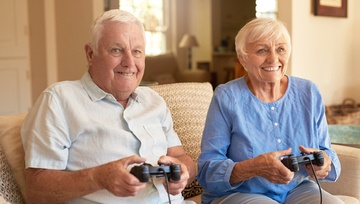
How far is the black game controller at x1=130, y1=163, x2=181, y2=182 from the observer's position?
1351 mm

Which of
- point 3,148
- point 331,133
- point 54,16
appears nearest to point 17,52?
point 54,16

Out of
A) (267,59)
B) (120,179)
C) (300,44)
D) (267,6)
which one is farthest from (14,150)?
(267,6)

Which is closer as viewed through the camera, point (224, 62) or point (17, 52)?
point (17, 52)

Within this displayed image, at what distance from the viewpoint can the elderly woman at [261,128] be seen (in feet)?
5.89

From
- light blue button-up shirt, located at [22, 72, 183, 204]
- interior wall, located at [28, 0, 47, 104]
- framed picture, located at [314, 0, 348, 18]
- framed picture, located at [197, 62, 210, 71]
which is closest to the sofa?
light blue button-up shirt, located at [22, 72, 183, 204]

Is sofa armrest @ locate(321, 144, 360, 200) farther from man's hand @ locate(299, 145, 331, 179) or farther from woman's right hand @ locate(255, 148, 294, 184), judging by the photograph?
woman's right hand @ locate(255, 148, 294, 184)

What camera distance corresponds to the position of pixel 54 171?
151 centimetres

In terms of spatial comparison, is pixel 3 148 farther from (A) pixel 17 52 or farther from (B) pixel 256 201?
(A) pixel 17 52

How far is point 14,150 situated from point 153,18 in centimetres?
736

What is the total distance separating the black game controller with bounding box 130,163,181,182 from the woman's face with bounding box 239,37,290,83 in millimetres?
579

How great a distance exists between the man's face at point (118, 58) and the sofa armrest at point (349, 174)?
→ 959 millimetres

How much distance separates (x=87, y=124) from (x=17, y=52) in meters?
4.43

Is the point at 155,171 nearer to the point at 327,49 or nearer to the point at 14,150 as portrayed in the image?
the point at 14,150

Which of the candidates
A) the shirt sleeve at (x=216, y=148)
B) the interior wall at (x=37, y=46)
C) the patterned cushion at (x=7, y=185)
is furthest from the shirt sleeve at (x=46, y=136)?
the interior wall at (x=37, y=46)
